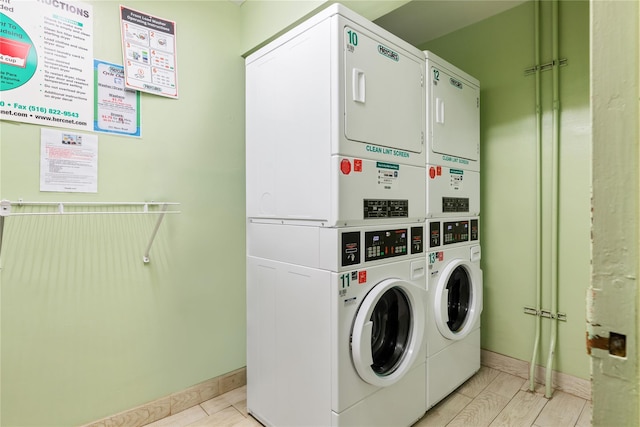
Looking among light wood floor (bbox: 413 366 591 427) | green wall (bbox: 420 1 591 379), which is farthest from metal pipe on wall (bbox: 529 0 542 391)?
light wood floor (bbox: 413 366 591 427)

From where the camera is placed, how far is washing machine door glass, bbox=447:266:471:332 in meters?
2.27

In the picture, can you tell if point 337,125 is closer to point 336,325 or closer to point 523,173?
point 336,325

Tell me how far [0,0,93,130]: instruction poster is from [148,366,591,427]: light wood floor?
1.70 meters

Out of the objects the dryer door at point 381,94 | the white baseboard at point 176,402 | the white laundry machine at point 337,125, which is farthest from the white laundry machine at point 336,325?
the dryer door at point 381,94

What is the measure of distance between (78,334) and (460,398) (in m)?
2.18

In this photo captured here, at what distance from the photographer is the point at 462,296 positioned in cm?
233

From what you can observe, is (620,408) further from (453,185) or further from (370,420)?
(453,185)

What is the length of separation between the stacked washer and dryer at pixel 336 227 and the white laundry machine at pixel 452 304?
0.32 ft

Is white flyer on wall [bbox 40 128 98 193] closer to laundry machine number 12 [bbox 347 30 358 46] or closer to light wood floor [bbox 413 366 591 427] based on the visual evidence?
laundry machine number 12 [bbox 347 30 358 46]

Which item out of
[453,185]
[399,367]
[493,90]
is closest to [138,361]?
[399,367]

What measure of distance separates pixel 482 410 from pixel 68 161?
2593mm

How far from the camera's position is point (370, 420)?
5.35 ft

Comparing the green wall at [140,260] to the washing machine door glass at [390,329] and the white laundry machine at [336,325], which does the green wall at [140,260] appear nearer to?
the white laundry machine at [336,325]

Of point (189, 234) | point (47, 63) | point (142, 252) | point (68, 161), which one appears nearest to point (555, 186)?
point (189, 234)
